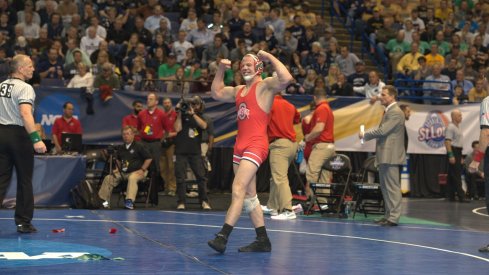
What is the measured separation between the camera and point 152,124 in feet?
58.5

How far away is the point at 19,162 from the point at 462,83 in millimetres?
13191

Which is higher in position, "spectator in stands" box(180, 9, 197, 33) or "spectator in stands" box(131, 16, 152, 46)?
"spectator in stands" box(180, 9, 197, 33)

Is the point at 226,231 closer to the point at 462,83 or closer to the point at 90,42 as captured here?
the point at 90,42

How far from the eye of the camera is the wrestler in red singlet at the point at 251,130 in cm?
998

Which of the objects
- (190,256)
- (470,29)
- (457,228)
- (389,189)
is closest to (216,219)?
(389,189)

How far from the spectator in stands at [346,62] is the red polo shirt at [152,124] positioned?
229 inches

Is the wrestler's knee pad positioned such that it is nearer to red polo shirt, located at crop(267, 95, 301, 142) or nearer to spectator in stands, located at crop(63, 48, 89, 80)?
red polo shirt, located at crop(267, 95, 301, 142)

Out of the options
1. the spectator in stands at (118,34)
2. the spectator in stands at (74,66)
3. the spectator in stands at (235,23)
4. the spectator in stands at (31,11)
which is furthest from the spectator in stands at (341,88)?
the spectator in stands at (31,11)

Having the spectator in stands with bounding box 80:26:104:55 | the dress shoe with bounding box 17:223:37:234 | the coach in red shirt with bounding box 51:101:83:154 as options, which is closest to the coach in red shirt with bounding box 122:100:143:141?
the coach in red shirt with bounding box 51:101:83:154

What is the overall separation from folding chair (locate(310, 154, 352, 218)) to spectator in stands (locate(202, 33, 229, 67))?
19.6ft

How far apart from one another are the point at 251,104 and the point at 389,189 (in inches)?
160

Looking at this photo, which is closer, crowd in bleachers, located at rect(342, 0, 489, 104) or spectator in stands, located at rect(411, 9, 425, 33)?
crowd in bleachers, located at rect(342, 0, 489, 104)

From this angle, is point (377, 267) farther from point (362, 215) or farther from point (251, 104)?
point (362, 215)

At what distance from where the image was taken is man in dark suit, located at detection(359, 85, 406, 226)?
13461mm
